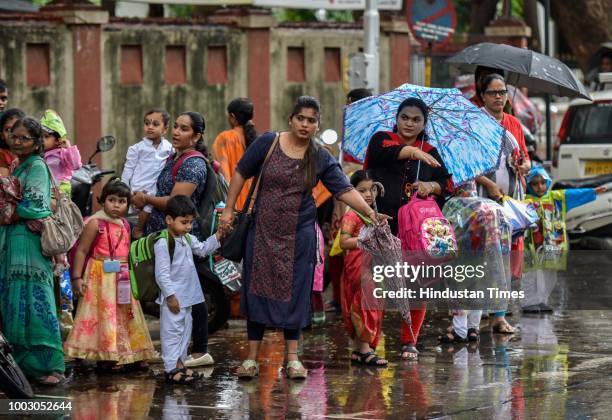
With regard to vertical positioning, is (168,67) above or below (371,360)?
above

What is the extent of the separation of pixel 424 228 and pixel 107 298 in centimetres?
218

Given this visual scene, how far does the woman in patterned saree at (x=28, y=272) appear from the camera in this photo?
9.16 meters

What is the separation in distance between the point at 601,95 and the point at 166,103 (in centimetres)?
A: 562

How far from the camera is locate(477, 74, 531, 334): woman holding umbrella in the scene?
456 inches

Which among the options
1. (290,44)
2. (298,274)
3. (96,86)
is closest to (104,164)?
(96,86)

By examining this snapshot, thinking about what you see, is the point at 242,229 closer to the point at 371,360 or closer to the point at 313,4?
the point at 371,360

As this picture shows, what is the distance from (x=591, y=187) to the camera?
57.8ft

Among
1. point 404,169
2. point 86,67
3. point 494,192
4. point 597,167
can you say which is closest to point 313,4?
point 86,67

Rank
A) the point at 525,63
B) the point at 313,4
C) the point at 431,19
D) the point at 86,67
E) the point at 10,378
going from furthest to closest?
the point at 313,4 → the point at 86,67 → the point at 431,19 → the point at 525,63 → the point at 10,378

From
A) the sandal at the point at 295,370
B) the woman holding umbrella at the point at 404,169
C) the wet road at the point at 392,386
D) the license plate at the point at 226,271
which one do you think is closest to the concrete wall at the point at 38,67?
the wet road at the point at 392,386

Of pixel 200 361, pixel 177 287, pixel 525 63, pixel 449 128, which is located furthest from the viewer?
pixel 525 63

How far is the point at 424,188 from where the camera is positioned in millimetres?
10281

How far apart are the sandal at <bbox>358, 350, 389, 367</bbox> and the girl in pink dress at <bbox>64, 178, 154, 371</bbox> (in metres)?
1.41

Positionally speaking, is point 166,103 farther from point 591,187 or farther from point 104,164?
point 591,187
